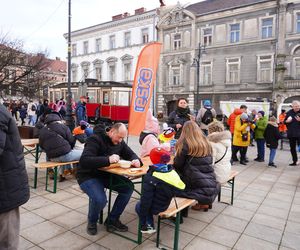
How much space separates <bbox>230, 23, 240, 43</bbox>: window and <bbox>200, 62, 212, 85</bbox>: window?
9.71 ft

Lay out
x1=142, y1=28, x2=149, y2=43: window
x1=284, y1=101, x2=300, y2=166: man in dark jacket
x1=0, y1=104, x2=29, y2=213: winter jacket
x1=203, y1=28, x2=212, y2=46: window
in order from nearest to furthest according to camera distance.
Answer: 1. x1=0, y1=104, x2=29, y2=213: winter jacket
2. x1=284, y1=101, x2=300, y2=166: man in dark jacket
3. x1=203, y1=28, x2=212, y2=46: window
4. x1=142, y1=28, x2=149, y2=43: window

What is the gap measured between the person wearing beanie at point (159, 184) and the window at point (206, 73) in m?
24.5

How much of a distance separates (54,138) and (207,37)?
24.3 meters

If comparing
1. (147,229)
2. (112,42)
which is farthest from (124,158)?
(112,42)

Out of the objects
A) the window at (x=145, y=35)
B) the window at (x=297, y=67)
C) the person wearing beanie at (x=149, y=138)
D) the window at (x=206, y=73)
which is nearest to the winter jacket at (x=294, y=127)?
the person wearing beanie at (x=149, y=138)

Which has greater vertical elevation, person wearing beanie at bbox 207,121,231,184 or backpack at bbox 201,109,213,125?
backpack at bbox 201,109,213,125

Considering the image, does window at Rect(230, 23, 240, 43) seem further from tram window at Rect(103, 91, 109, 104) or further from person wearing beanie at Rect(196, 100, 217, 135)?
person wearing beanie at Rect(196, 100, 217, 135)

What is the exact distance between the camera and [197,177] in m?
3.42

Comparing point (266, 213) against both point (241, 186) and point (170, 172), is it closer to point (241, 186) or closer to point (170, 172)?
point (241, 186)

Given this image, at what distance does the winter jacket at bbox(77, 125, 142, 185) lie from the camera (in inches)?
132

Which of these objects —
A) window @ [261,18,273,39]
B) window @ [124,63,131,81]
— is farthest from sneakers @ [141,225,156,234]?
window @ [124,63,131,81]

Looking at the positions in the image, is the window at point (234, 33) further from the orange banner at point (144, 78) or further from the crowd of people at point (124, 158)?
the crowd of people at point (124, 158)

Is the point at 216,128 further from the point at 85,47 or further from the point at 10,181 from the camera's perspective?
the point at 85,47

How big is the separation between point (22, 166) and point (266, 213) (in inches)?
151
